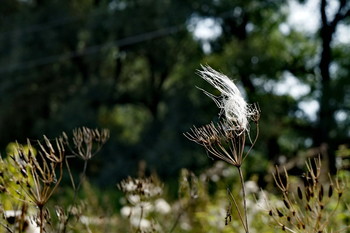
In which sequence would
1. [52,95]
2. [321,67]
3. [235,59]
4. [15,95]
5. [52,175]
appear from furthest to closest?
[52,95] < [15,95] < [321,67] < [235,59] < [52,175]

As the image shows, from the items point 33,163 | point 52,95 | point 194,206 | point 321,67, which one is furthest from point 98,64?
point 33,163

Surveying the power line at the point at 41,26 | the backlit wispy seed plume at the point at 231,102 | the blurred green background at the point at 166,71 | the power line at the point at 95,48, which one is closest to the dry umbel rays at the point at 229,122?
the backlit wispy seed plume at the point at 231,102

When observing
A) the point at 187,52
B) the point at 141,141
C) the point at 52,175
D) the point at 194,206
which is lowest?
the point at 52,175

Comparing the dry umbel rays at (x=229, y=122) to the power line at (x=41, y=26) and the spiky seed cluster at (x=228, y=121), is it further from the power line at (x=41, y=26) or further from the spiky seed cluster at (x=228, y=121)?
the power line at (x=41, y=26)

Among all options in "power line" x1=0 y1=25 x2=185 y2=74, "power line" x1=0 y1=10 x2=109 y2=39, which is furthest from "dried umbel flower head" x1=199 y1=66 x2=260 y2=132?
"power line" x1=0 y1=10 x2=109 y2=39

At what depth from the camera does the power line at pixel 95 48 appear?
18792 mm

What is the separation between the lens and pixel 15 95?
66.3 ft

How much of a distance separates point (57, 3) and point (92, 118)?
16.6 ft

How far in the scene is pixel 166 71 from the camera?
20.2 meters

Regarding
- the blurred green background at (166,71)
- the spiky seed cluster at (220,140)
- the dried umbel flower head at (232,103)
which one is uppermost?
the blurred green background at (166,71)

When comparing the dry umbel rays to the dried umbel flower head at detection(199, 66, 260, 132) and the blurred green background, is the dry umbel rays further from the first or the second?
the blurred green background

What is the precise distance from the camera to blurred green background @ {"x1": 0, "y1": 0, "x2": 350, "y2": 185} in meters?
16.9

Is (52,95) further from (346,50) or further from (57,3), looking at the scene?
(346,50)

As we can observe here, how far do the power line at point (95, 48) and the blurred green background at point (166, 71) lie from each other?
33mm
